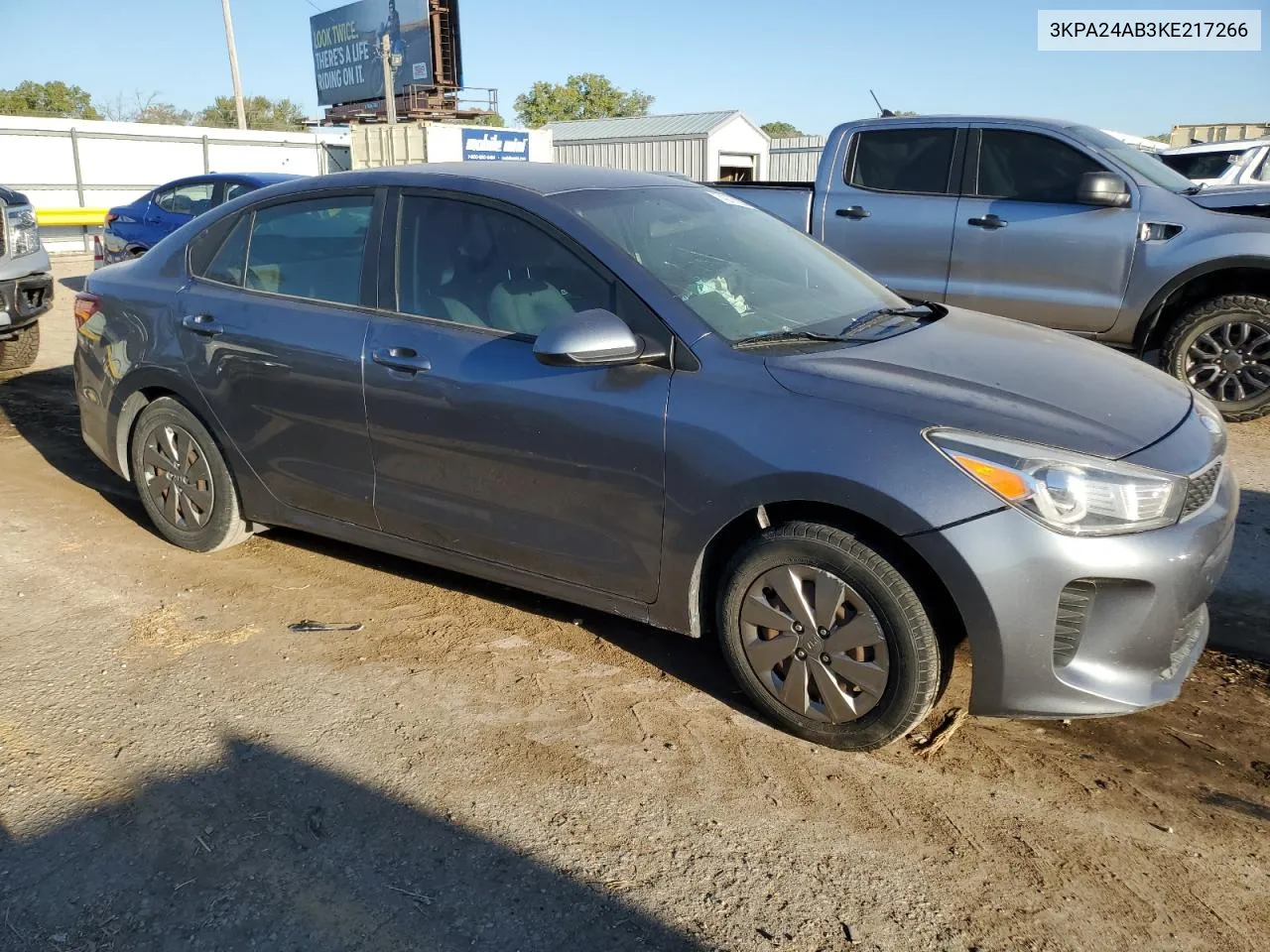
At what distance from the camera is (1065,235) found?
6.66m

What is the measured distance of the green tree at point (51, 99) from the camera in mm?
55156

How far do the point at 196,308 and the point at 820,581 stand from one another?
2991 millimetres

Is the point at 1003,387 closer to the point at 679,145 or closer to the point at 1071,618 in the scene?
the point at 1071,618

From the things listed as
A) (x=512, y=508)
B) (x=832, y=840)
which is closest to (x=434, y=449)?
(x=512, y=508)

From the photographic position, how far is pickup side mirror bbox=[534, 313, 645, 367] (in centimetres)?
311

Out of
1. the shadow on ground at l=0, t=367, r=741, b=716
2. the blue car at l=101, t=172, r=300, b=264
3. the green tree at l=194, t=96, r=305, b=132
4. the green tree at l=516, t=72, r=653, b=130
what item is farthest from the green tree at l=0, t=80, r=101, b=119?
the shadow on ground at l=0, t=367, r=741, b=716

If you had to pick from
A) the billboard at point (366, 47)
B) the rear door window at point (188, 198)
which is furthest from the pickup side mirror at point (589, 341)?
the billboard at point (366, 47)

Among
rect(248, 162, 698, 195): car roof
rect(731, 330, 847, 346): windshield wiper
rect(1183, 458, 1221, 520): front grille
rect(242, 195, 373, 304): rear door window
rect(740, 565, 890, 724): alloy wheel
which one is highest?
rect(248, 162, 698, 195): car roof

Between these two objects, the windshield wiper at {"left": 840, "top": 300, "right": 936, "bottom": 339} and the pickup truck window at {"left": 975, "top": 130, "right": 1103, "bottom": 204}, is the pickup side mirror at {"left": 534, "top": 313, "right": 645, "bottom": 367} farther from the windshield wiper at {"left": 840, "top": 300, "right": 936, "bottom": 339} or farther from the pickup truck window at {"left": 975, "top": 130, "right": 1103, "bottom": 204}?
the pickup truck window at {"left": 975, "top": 130, "right": 1103, "bottom": 204}

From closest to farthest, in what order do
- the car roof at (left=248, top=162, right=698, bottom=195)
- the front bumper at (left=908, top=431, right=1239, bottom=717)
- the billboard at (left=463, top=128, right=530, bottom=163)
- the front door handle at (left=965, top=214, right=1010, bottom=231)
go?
the front bumper at (left=908, top=431, right=1239, bottom=717), the car roof at (left=248, top=162, right=698, bottom=195), the front door handle at (left=965, top=214, right=1010, bottom=231), the billboard at (left=463, top=128, right=530, bottom=163)

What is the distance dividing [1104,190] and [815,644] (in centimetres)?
476

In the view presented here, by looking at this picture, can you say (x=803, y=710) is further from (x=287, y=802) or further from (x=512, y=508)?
(x=287, y=802)

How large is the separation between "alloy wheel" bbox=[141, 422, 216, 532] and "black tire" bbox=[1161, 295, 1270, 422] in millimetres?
5789

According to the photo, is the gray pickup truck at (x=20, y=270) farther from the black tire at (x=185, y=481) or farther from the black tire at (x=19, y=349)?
the black tire at (x=185, y=481)
